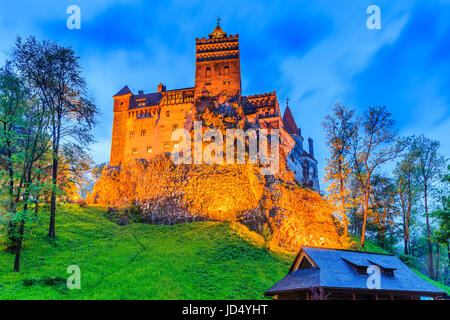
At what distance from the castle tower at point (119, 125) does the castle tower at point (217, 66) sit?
16.2 metres

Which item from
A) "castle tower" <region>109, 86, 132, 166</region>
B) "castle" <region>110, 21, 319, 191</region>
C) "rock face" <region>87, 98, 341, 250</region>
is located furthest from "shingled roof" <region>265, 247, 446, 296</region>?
"castle tower" <region>109, 86, 132, 166</region>

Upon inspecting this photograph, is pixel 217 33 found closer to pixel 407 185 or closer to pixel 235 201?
pixel 235 201

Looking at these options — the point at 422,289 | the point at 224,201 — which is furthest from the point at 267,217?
the point at 422,289

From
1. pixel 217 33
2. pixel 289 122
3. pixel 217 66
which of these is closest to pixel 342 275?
pixel 217 66

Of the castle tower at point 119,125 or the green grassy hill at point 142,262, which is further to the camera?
the castle tower at point 119,125

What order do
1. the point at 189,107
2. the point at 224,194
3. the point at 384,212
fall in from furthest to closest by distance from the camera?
the point at 189,107 → the point at 384,212 → the point at 224,194

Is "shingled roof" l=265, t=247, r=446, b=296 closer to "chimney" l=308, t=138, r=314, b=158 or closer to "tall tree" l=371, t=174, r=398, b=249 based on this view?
"tall tree" l=371, t=174, r=398, b=249

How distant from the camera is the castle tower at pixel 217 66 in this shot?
175 ft

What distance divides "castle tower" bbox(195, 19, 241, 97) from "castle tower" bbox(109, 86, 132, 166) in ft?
53.2

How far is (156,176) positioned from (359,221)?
1464 inches

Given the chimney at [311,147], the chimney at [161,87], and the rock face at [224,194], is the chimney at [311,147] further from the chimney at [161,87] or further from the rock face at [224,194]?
the chimney at [161,87]

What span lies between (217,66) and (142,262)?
38.8 m

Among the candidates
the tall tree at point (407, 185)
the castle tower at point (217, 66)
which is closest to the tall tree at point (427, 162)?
the tall tree at point (407, 185)

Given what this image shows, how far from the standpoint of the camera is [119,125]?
192 ft
